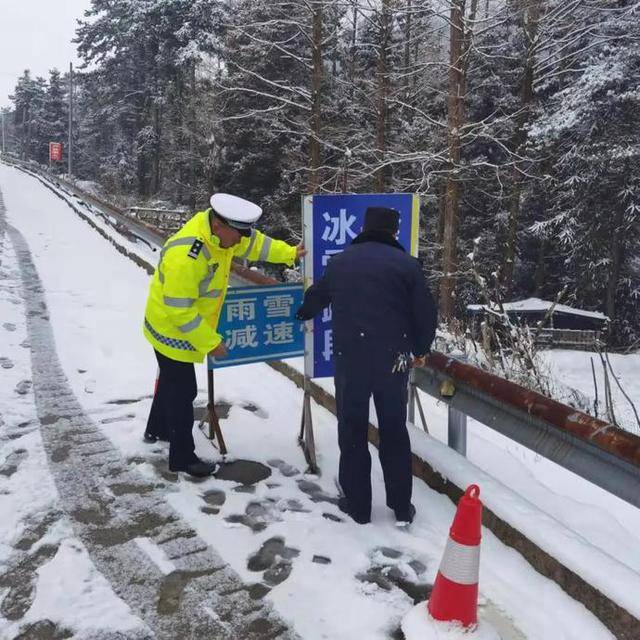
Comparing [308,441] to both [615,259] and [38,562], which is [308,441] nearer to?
[38,562]

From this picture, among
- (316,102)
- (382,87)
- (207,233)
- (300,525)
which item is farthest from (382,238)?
(316,102)

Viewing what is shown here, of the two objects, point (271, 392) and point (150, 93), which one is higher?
point (150, 93)

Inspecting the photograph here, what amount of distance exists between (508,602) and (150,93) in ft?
147

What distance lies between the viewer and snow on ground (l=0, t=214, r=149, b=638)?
2652 mm

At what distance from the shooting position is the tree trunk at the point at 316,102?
718 inches

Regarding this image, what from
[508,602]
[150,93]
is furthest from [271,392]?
[150,93]

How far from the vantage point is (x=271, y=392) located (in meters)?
5.83

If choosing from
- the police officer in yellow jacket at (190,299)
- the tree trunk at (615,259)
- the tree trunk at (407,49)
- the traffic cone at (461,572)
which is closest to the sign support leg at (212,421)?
the police officer in yellow jacket at (190,299)

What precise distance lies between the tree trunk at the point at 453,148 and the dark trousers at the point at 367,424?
35.7ft

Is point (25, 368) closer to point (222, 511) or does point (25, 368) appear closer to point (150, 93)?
point (222, 511)

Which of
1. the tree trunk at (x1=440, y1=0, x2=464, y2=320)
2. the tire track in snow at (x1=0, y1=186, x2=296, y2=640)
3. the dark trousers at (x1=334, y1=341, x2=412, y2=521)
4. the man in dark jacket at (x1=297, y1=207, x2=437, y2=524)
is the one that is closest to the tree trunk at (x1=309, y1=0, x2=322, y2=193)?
the tree trunk at (x1=440, y1=0, x2=464, y2=320)

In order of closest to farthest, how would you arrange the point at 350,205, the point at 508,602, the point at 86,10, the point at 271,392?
the point at 508,602, the point at 350,205, the point at 271,392, the point at 86,10

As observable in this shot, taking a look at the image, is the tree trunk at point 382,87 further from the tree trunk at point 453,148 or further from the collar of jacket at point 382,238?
the collar of jacket at point 382,238

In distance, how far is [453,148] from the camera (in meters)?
15.3
